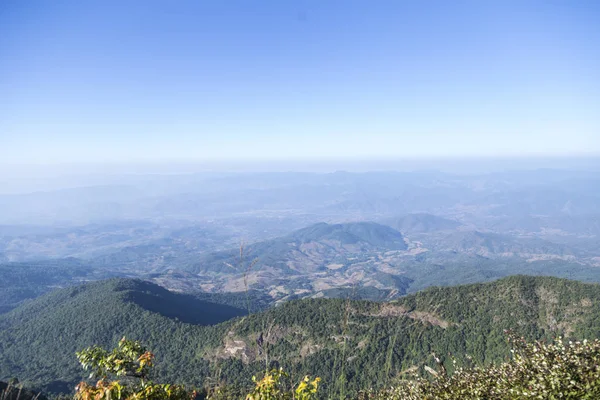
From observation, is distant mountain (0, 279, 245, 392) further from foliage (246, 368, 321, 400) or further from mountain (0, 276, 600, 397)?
foliage (246, 368, 321, 400)

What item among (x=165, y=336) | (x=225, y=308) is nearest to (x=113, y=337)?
(x=165, y=336)

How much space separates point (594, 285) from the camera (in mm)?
67812

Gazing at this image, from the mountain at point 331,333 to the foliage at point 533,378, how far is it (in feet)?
141

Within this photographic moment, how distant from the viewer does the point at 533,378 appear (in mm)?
6957

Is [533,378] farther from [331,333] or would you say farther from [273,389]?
[331,333]

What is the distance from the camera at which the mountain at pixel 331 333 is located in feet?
204

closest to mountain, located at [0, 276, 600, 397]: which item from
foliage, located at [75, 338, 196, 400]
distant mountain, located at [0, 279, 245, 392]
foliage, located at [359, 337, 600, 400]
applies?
distant mountain, located at [0, 279, 245, 392]

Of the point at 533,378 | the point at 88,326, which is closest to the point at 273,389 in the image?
the point at 533,378

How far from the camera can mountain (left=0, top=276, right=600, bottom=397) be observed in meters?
62.1

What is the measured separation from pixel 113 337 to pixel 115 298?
66.5ft

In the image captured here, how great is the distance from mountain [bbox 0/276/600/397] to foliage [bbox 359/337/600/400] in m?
42.9

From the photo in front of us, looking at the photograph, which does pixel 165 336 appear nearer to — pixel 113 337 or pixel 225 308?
pixel 113 337

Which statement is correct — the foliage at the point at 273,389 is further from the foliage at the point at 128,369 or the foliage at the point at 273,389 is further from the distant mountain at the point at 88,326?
the distant mountain at the point at 88,326

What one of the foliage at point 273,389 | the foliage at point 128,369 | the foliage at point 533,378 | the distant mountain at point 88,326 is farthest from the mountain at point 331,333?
the foliage at point 273,389
